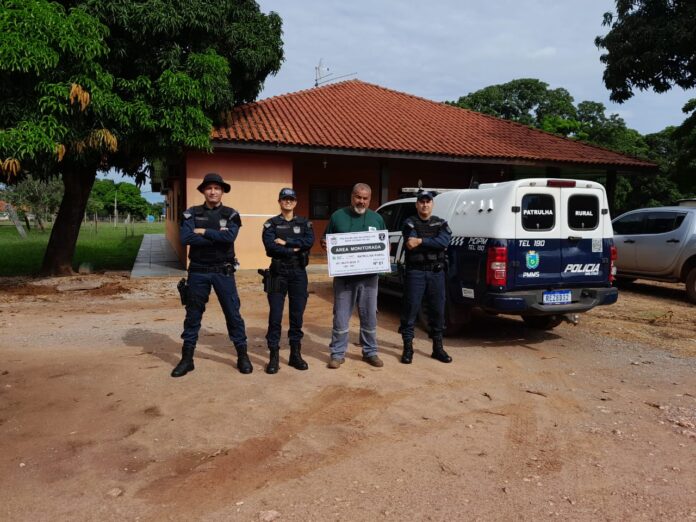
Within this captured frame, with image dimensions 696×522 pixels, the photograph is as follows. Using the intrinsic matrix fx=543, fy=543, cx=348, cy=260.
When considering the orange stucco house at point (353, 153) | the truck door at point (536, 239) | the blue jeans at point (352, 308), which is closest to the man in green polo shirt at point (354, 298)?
the blue jeans at point (352, 308)

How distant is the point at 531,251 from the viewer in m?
5.88

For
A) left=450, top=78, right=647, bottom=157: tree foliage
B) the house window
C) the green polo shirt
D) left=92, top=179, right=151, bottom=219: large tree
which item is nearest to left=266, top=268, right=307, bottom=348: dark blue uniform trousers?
the green polo shirt

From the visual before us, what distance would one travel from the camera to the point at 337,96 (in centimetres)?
1845

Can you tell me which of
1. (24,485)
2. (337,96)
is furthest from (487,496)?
(337,96)

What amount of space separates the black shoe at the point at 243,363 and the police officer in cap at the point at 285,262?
0.58 feet

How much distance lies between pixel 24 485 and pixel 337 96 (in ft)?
55.5

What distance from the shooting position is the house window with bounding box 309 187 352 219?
675 inches

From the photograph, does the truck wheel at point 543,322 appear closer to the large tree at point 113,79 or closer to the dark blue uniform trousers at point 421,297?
the dark blue uniform trousers at point 421,297

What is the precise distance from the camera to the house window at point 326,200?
56.2ft

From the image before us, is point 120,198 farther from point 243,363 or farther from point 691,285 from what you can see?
point 243,363

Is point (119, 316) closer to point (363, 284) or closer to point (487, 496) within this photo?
point (363, 284)

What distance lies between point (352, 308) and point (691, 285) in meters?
7.05

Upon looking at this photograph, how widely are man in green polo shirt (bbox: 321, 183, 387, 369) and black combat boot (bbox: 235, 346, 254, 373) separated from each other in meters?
0.81

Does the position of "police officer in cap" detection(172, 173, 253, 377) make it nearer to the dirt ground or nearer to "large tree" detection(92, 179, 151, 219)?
the dirt ground
